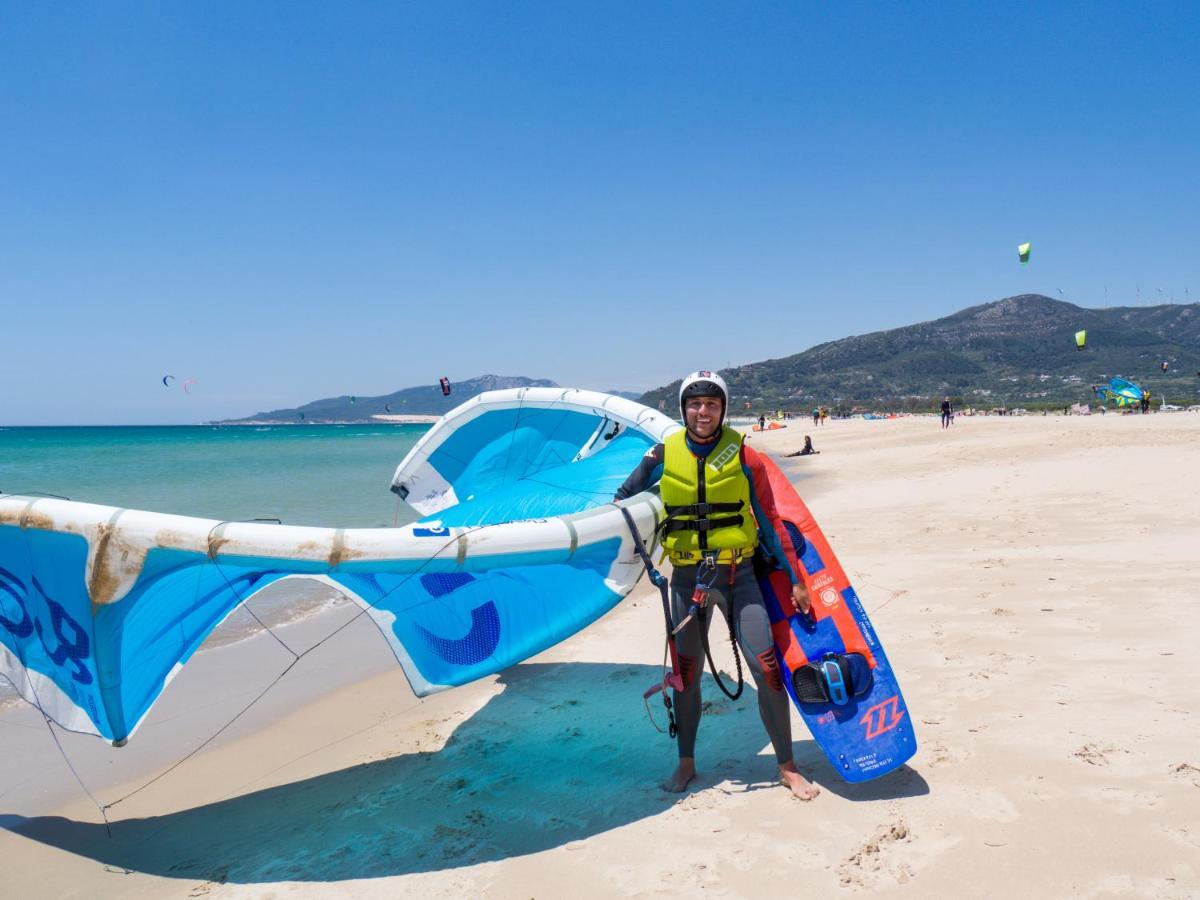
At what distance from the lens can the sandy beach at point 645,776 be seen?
8.73 ft

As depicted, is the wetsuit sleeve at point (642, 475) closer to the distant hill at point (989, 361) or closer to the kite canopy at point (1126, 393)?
the kite canopy at point (1126, 393)

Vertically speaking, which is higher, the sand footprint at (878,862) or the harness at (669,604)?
the harness at (669,604)

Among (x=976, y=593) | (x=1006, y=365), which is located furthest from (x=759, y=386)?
(x=976, y=593)

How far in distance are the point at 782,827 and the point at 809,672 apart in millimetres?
735

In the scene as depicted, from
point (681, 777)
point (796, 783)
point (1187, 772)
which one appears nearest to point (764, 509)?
point (796, 783)

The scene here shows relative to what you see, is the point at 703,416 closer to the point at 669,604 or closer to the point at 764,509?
the point at 764,509

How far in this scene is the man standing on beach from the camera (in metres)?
3.16

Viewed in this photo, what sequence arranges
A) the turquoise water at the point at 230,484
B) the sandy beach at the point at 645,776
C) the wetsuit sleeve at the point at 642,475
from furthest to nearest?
the turquoise water at the point at 230,484, the wetsuit sleeve at the point at 642,475, the sandy beach at the point at 645,776

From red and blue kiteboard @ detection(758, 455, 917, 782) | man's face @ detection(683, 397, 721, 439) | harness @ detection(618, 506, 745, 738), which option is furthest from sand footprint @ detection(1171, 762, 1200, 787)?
man's face @ detection(683, 397, 721, 439)

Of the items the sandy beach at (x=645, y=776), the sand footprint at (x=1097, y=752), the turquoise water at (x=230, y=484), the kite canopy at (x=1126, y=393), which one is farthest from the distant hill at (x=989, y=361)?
the sand footprint at (x=1097, y=752)

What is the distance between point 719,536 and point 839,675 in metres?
0.92

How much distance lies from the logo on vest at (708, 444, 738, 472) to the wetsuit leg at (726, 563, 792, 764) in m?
0.52

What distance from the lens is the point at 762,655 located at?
10.4ft

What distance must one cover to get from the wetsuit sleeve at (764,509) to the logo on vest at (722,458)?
0.28 feet
